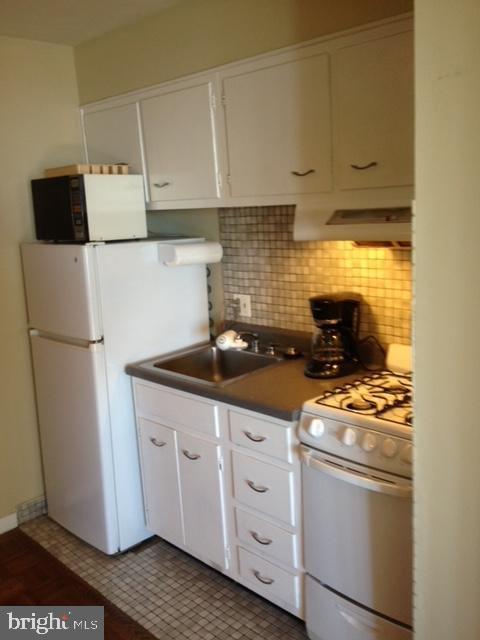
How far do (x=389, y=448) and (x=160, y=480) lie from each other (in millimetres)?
1288

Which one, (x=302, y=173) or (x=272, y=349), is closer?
(x=302, y=173)

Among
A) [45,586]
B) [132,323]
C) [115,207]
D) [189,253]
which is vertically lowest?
[45,586]

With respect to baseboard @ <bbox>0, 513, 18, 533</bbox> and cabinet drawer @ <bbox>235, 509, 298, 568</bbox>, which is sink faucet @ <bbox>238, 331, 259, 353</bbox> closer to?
cabinet drawer @ <bbox>235, 509, 298, 568</bbox>

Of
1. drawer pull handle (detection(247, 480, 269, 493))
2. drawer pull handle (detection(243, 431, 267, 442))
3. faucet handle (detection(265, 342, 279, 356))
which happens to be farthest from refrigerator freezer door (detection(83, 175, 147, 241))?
drawer pull handle (detection(247, 480, 269, 493))

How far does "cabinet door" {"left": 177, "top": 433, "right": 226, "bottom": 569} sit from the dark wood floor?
1.30ft

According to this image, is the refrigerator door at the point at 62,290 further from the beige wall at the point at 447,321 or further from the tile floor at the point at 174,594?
the beige wall at the point at 447,321

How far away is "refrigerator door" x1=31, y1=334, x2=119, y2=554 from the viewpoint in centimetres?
277

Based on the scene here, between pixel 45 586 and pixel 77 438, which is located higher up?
pixel 77 438

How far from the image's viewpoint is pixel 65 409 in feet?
9.69

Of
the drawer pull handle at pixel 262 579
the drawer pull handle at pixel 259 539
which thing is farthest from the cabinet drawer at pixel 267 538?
the drawer pull handle at pixel 262 579

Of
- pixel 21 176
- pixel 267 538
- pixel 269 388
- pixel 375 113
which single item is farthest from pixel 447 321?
pixel 21 176

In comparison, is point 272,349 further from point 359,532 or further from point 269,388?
point 359,532

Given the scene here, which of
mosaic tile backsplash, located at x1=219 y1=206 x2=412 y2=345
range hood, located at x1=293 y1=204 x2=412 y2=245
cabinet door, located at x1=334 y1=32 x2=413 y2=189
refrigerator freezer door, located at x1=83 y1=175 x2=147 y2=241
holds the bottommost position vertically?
mosaic tile backsplash, located at x1=219 y1=206 x2=412 y2=345

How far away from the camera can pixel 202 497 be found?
2.56 meters
